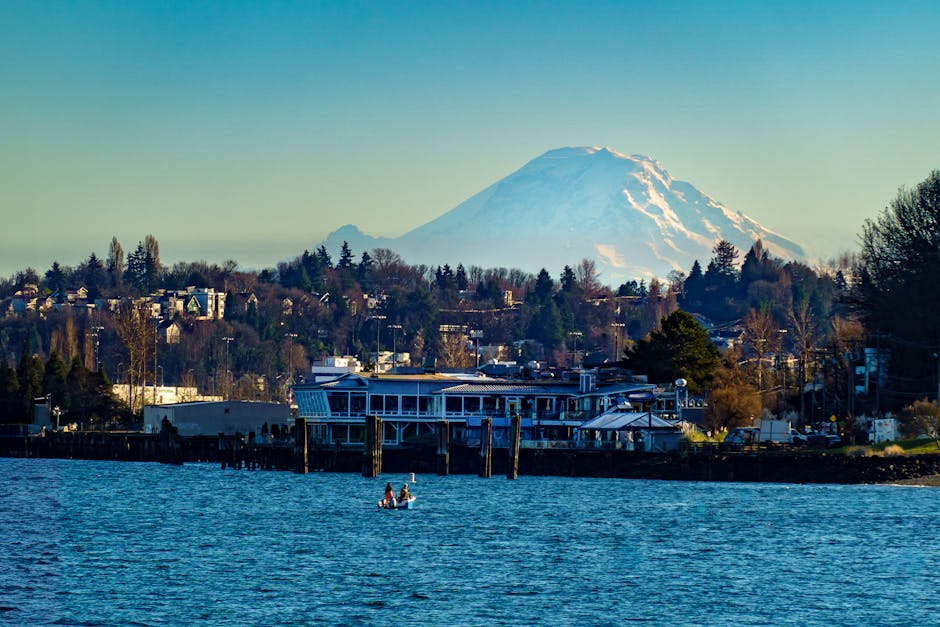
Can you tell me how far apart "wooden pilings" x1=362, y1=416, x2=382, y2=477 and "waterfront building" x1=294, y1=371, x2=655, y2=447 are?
13.7 meters

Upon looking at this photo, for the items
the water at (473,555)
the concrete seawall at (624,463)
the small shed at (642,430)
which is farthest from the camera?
the small shed at (642,430)

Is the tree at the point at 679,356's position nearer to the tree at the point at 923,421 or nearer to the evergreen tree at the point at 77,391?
the tree at the point at 923,421

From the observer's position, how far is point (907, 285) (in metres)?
136

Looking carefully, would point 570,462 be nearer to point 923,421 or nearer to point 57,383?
point 923,421

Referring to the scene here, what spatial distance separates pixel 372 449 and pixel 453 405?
1817 centimetres

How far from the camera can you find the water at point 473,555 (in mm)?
61031

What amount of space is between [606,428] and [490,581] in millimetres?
59588

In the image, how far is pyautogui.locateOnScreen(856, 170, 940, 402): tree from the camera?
134 meters

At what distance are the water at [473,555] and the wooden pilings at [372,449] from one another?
7.88m

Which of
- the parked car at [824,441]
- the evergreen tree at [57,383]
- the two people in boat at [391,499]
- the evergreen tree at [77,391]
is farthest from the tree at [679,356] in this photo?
the evergreen tree at [57,383]

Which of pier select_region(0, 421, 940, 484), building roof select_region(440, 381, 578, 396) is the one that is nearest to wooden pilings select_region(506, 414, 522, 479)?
pier select_region(0, 421, 940, 484)

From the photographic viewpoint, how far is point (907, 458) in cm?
11344

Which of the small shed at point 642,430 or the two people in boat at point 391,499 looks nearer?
the two people in boat at point 391,499

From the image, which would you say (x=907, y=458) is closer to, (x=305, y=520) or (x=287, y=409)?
(x=305, y=520)
